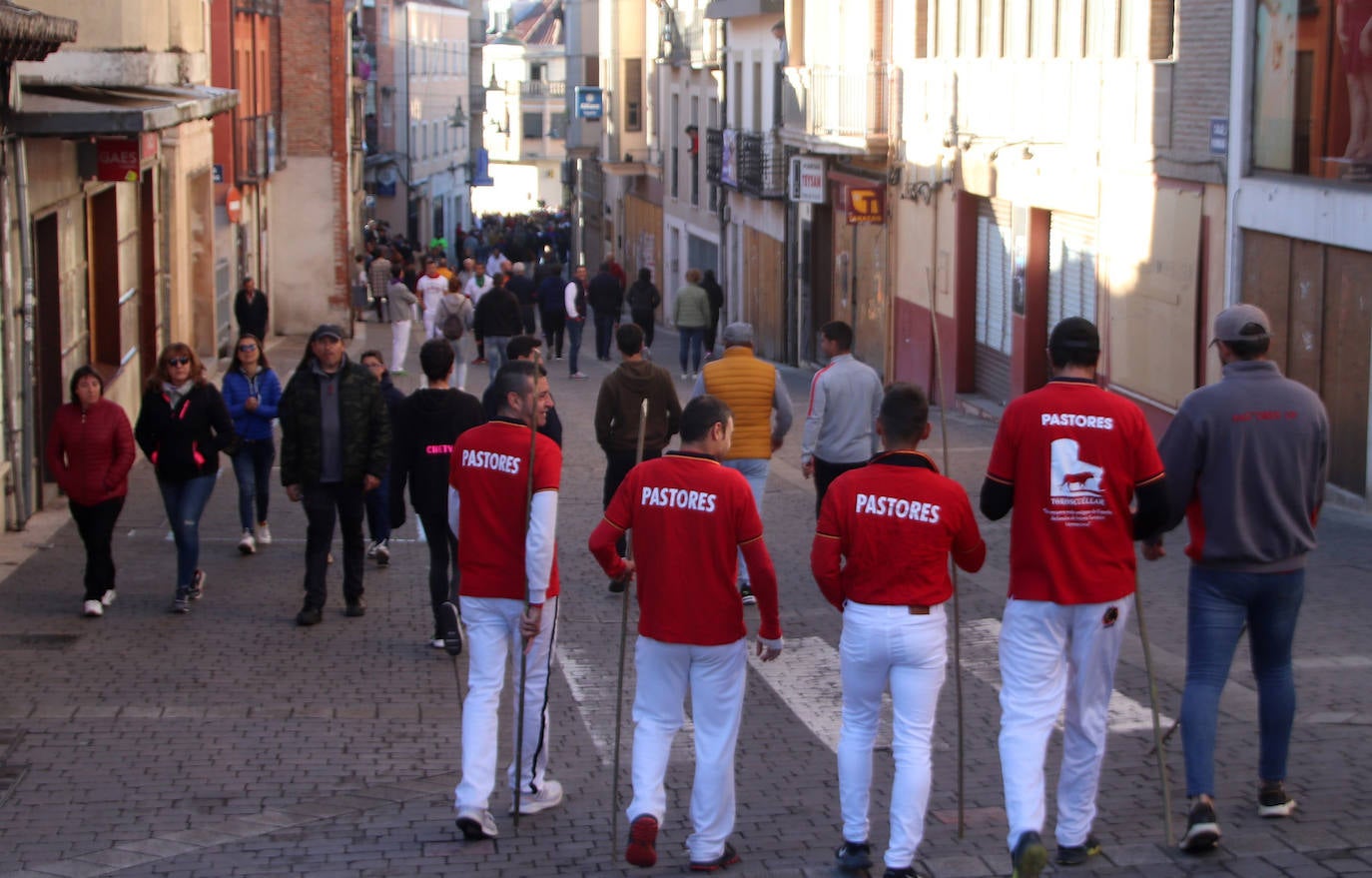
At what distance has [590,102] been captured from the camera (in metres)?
52.9

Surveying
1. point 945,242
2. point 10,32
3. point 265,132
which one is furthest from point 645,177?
point 10,32

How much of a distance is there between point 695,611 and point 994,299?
17.1 m

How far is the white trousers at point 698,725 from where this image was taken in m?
6.02

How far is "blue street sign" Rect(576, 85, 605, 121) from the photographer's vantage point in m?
52.6

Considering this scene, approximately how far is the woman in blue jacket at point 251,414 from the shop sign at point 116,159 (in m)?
4.06

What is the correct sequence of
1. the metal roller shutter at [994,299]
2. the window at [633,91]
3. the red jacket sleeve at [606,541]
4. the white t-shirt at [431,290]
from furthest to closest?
the window at [633,91], the white t-shirt at [431,290], the metal roller shutter at [994,299], the red jacket sleeve at [606,541]

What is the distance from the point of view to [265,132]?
3312 cm

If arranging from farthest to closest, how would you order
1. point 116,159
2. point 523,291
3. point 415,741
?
point 523,291
point 116,159
point 415,741

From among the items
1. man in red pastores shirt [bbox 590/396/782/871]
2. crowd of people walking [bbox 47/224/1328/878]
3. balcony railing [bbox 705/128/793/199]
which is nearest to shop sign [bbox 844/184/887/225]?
balcony railing [bbox 705/128/793/199]

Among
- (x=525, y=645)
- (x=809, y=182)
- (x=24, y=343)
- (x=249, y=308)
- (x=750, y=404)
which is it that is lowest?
(x=249, y=308)

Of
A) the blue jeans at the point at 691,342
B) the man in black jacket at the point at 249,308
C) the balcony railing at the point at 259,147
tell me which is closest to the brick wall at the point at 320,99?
the balcony railing at the point at 259,147

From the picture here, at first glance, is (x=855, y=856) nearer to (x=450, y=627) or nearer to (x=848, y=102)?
(x=450, y=627)

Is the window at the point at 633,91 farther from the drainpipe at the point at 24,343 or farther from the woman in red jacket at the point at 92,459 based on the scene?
the woman in red jacket at the point at 92,459

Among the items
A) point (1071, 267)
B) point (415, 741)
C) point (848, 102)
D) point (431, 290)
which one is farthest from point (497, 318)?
point (415, 741)
